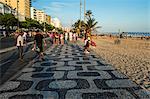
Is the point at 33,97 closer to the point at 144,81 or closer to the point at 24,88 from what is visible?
the point at 24,88

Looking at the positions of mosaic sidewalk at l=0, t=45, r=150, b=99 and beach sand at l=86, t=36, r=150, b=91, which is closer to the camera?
mosaic sidewalk at l=0, t=45, r=150, b=99

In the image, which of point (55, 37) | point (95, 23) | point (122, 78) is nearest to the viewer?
point (122, 78)

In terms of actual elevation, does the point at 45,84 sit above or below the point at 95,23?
below

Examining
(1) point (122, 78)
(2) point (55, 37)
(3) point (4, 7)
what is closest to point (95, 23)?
(2) point (55, 37)

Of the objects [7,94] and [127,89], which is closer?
[7,94]

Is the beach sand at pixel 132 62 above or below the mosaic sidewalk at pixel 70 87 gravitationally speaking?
below

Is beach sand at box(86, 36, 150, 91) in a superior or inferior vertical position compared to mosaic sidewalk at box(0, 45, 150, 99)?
inferior

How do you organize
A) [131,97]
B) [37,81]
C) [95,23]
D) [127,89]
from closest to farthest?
[131,97]
[127,89]
[37,81]
[95,23]

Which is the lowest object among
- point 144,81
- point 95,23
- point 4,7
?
point 144,81

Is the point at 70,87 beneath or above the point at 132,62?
above

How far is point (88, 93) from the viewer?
6367 mm

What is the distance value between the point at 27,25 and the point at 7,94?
99.6m

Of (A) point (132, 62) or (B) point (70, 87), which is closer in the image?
(B) point (70, 87)

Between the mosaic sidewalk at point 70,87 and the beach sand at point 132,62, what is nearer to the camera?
the mosaic sidewalk at point 70,87
